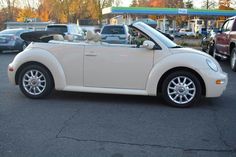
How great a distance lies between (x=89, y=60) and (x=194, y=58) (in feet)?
6.34

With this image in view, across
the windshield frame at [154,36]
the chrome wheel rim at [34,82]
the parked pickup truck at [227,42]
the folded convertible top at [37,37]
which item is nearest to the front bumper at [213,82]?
the windshield frame at [154,36]

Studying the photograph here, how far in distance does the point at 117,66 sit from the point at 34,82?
169 centimetres

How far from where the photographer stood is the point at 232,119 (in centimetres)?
598

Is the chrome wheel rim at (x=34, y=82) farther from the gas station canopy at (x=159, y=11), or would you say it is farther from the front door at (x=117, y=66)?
the gas station canopy at (x=159, y=11)

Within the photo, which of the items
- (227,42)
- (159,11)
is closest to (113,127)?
(227,42)

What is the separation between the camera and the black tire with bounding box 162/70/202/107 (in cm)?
674

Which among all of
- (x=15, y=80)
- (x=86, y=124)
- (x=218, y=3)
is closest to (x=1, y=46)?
(x=15, y=80)

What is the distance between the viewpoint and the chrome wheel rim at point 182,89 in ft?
22.2

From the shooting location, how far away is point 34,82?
24.0 feet

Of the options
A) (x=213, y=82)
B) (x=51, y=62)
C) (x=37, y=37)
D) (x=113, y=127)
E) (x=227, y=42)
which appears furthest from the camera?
(x=227, y=42)

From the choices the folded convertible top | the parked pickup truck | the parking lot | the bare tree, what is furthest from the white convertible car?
the bare tree

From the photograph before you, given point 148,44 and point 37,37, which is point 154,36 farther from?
point 37,37

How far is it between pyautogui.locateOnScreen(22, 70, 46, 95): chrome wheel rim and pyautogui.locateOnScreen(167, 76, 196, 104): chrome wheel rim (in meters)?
2.44

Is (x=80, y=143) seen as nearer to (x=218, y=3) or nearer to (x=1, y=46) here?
(x=1, y=46)
